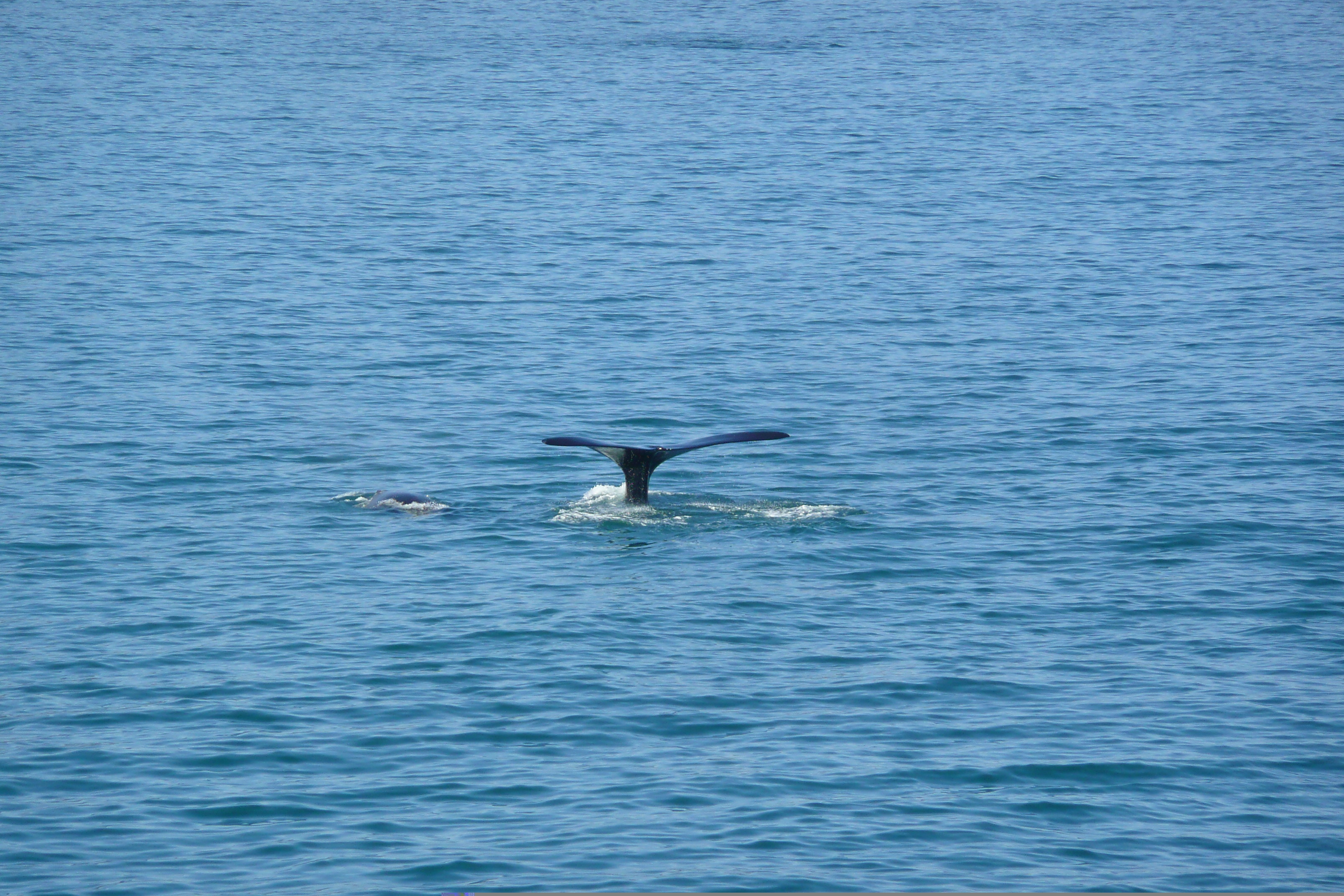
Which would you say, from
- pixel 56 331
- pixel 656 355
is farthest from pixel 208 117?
pixel 656 355

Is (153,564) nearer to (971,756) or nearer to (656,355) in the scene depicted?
(971,756)

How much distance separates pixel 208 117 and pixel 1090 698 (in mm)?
54200

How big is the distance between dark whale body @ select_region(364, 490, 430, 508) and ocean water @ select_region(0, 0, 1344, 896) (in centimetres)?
19

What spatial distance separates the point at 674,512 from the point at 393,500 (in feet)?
13.8

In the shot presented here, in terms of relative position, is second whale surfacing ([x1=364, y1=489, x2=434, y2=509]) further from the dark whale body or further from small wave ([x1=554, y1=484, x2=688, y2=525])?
small wave ([x1=554, y1=484, x2=688, y2=525])

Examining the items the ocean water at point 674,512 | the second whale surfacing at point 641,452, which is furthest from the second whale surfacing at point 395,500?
the second whale surfacing at point 641,452

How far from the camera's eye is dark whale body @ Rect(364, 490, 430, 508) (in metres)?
25.1

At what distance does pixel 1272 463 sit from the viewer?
92.0 feet

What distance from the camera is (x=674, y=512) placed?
2452 centimetres

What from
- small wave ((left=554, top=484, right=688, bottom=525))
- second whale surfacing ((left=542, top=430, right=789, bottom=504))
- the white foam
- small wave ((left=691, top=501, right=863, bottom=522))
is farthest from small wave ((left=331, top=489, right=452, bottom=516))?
small wave ((left=691, top=501, right=863, bottom=522))

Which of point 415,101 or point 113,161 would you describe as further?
point 415,101

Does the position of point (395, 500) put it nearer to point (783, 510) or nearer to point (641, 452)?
point (641, 452)

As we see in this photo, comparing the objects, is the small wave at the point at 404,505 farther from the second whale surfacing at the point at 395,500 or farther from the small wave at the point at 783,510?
the small wave at the point at 783,510

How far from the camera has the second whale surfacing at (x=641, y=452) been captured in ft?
73.5
